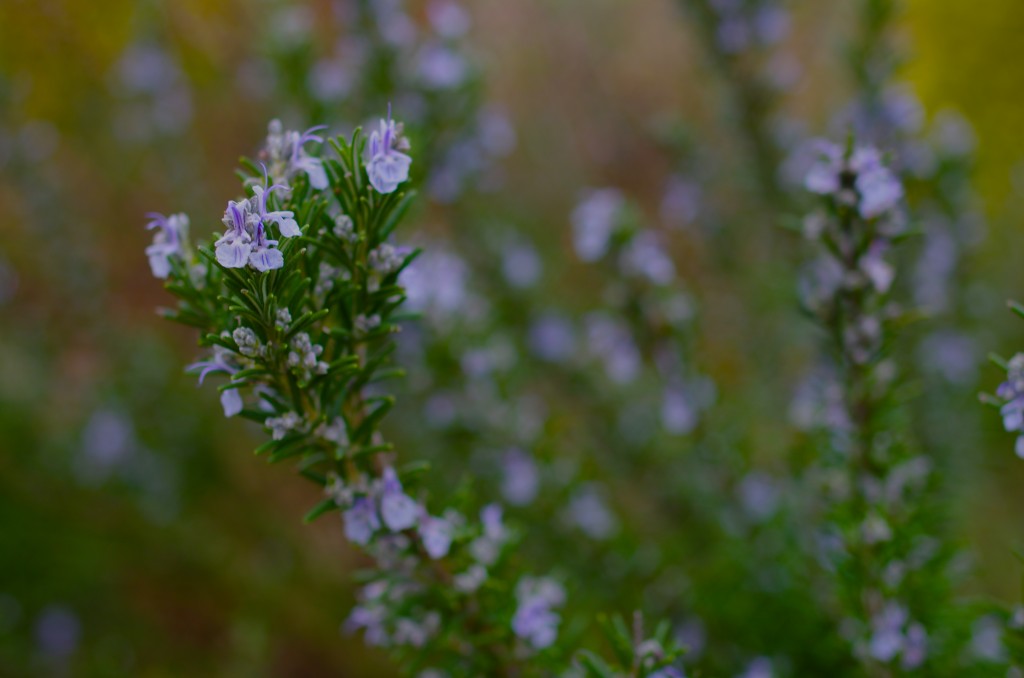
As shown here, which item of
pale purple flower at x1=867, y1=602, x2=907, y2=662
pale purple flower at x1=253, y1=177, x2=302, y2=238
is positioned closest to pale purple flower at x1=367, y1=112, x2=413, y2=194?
pale purple flower at x1=253, y1=177, x2=302, y2=238

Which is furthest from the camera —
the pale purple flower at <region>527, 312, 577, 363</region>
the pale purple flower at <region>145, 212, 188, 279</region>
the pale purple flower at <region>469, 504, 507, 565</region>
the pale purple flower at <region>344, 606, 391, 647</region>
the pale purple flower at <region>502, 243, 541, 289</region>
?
the pale purple flower at <region>502, 243, 541, 289</region>

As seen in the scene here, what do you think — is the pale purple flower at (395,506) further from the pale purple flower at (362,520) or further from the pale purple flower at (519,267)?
the pale purple flower at (519,267)

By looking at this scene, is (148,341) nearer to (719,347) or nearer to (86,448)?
(86,448)

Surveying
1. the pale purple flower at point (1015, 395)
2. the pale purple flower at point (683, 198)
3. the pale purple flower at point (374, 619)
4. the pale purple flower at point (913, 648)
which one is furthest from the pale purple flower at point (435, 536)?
the pale purple flower at point (683, 198)

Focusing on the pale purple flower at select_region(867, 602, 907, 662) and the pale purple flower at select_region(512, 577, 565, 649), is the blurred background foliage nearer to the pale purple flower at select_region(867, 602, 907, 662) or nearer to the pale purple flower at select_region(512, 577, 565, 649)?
the pale purple flower at select_region(867, 602, 907, 662)

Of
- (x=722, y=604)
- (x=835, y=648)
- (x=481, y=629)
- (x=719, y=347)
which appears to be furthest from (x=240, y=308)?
(x=719, y=347)

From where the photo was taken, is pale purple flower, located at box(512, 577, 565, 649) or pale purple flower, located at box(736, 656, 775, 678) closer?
pale purple flower, located at box(512, 577, 565, 649)
